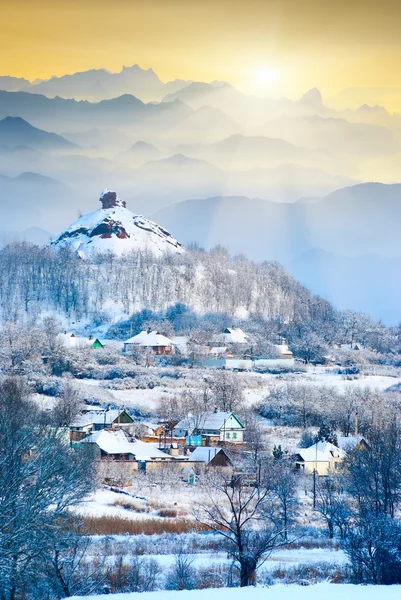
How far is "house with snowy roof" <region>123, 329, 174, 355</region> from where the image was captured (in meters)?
87.3

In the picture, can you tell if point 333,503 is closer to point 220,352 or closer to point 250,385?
point 250,385

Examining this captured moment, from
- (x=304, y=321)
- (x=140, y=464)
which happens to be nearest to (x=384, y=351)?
(x=304, y=321)

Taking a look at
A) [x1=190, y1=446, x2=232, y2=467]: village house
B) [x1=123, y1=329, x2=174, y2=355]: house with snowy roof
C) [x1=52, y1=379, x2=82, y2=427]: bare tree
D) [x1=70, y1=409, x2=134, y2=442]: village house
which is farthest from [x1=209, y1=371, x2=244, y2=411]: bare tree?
[x1=123, y1=329, x2=174, y2=355]: house with snowy roof

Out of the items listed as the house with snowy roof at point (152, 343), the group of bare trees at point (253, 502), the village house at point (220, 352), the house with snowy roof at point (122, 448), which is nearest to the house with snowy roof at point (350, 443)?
the group of bare trees at point (253, 502)

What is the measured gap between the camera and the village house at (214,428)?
52688 mm

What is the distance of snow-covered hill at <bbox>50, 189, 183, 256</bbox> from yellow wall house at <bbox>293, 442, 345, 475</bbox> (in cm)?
7344

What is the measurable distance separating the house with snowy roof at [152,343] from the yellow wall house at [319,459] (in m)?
41.3

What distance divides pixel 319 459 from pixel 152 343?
44.4 meters

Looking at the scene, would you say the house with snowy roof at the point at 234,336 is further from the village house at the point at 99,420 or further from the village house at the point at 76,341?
the village house at the point at 99,420

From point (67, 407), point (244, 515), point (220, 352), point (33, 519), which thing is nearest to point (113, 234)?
point (220, 352)

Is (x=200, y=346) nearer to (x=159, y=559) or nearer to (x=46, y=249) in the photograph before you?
(x=46, y=249)

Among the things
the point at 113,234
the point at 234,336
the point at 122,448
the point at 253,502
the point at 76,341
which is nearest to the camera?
the point at 253,502

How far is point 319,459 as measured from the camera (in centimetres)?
4531

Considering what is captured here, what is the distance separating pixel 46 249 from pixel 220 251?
32.7 m
